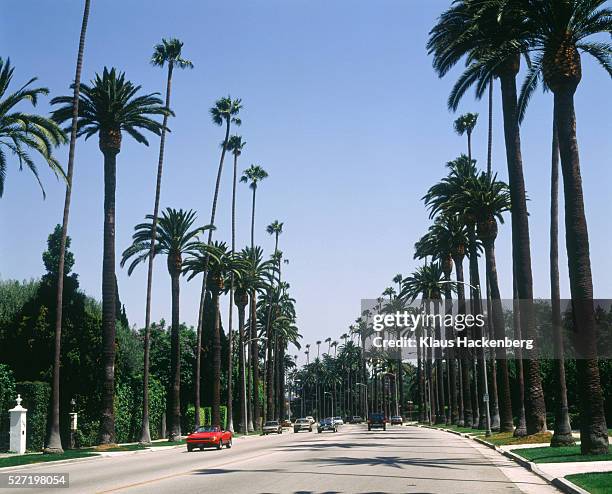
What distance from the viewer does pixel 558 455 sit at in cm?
2592

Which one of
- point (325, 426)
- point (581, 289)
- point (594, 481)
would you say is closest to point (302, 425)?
point (325, 426)

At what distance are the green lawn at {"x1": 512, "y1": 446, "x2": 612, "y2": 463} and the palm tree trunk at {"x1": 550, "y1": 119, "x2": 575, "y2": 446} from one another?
0.80 m

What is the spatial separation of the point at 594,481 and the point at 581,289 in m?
9.45

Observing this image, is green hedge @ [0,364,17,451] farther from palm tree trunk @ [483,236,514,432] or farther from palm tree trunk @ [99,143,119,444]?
palm tree trunk @ [483,236,514,432]

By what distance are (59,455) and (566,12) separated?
28.1m

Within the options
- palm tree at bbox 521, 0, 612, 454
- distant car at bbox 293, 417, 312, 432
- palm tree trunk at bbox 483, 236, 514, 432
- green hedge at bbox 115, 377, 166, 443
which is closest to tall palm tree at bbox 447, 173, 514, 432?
palm tree trunk at bbox 483, 236, 514, 432

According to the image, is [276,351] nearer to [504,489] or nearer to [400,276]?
[400,276]

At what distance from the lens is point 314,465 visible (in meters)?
25.1

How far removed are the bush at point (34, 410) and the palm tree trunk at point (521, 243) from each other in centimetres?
2755

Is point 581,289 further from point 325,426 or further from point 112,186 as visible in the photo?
point 325,426

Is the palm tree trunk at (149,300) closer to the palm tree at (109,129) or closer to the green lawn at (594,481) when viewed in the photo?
the palm tree at (109,129)

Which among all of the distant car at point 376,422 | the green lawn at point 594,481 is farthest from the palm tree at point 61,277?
the distant car at point 376,422

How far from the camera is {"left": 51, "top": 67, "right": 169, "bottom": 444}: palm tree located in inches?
1713

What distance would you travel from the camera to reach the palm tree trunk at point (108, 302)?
141 feet
